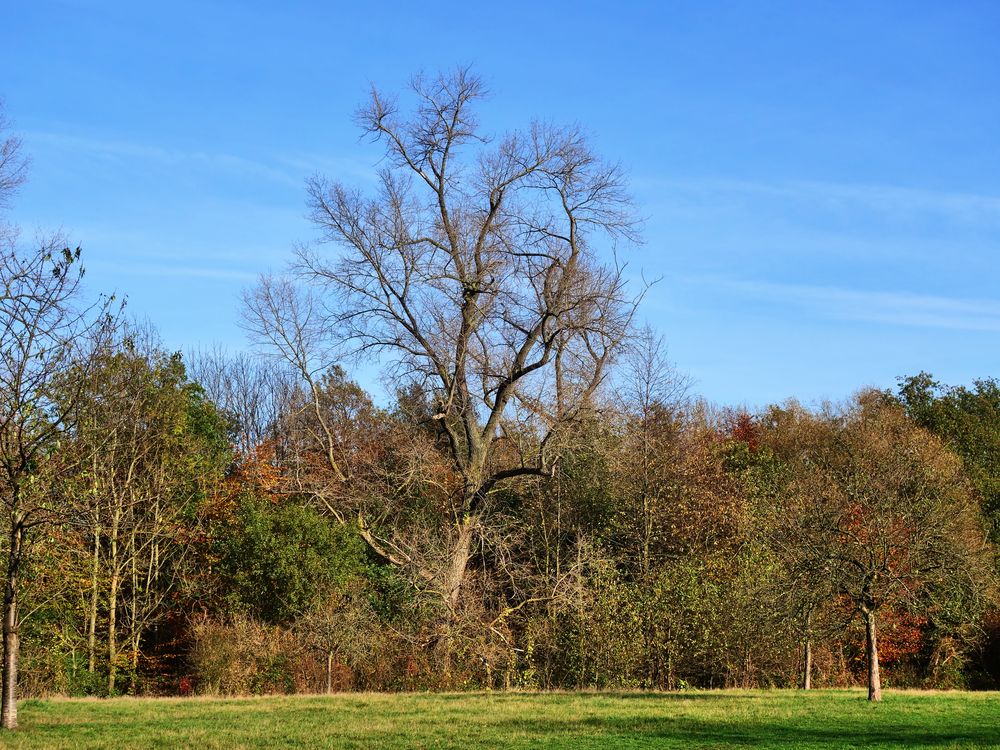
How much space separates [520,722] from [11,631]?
8.65 meters

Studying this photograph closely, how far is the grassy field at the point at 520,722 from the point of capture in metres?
15.3

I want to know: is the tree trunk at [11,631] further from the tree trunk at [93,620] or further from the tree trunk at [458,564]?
the tree trunk at [458,564]

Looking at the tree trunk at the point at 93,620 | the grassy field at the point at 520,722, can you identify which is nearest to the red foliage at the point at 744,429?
the grassy field at the point at 520,722

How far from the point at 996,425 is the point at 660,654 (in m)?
30.3

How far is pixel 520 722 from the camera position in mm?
17719

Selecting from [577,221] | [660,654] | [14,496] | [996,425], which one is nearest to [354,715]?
[14,496]

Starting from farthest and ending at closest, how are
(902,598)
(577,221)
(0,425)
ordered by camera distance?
(577,221) < (902,598) < (0,425)

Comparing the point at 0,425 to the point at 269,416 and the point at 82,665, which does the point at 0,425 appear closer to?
the point at 82,665

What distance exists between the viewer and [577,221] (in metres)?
34.8

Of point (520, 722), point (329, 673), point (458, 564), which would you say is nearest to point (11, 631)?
point (520, 722)

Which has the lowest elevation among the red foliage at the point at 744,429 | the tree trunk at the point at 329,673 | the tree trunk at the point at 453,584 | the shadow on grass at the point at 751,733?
the tree trunk at the point at 329,673

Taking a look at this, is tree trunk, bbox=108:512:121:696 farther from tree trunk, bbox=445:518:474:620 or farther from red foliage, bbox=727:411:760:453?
red foliage, bbox=727:411:760:453

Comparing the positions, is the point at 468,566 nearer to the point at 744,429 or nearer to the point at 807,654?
the point at 807,654

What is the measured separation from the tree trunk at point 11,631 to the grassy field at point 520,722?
2.05 ft
